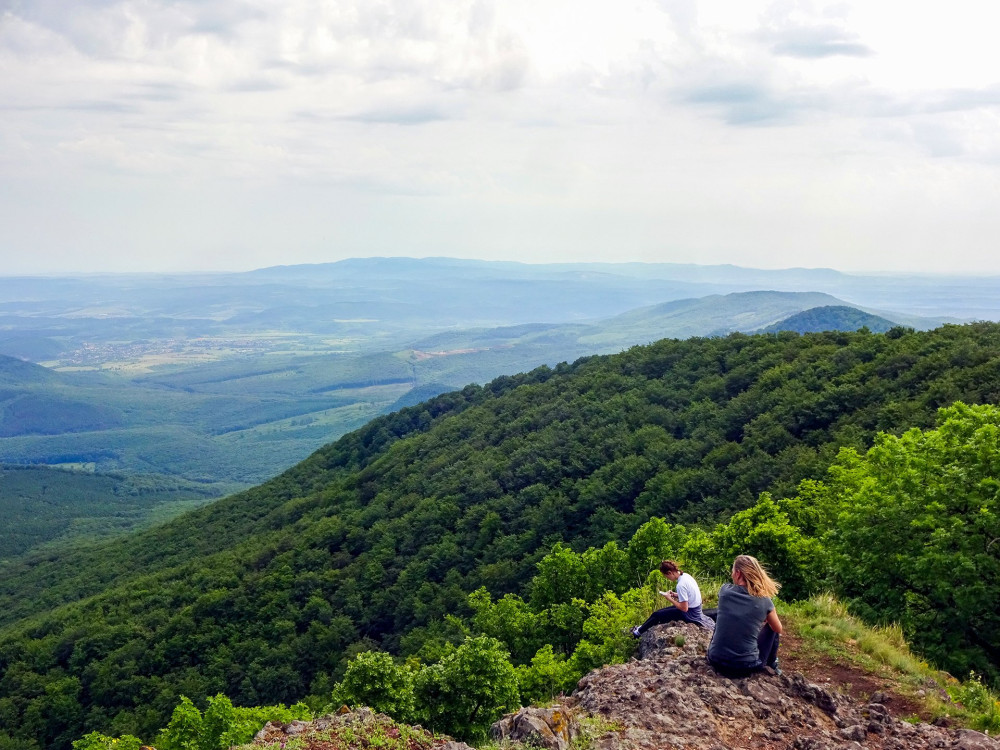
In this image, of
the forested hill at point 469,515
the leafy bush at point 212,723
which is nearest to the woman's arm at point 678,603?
the leafy bush at point 212,723

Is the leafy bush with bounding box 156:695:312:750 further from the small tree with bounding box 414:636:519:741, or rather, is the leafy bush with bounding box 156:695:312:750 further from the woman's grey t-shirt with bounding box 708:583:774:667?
the woman's grey t-shirt with bounding box 708:583:774:667

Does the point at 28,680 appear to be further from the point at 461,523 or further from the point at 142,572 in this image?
the point at 461,523

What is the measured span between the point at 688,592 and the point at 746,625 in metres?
2.90

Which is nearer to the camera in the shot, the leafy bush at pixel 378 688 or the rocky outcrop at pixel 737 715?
the rocky outcrop at pixel 737 715

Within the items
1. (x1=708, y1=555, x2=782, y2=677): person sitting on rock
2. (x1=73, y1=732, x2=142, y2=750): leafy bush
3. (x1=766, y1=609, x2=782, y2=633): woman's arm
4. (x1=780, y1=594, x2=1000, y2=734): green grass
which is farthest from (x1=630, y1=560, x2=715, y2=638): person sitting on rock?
(x1=73, y1=732, x2=142, y2=750): leafy bush

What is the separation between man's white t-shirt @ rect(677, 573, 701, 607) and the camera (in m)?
15.0

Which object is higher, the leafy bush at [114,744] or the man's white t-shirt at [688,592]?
the man's white t-shirt at [688,592]

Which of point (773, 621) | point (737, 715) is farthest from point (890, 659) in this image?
point (737, 715)

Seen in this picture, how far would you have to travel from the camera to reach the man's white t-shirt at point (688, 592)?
1498 centimetres

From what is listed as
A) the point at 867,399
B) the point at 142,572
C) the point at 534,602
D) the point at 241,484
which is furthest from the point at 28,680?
the point at 241,484

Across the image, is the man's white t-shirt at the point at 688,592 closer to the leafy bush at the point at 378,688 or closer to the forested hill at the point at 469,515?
the leafy bush at the point at 378,688

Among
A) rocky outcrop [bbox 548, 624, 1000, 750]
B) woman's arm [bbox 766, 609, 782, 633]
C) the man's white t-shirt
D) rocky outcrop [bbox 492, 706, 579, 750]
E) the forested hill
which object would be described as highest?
woman's arm [bbox 766, 609, 782, 633]

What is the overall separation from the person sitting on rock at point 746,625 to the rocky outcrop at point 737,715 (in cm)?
25

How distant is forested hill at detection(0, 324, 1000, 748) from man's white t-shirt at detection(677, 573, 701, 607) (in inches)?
830
